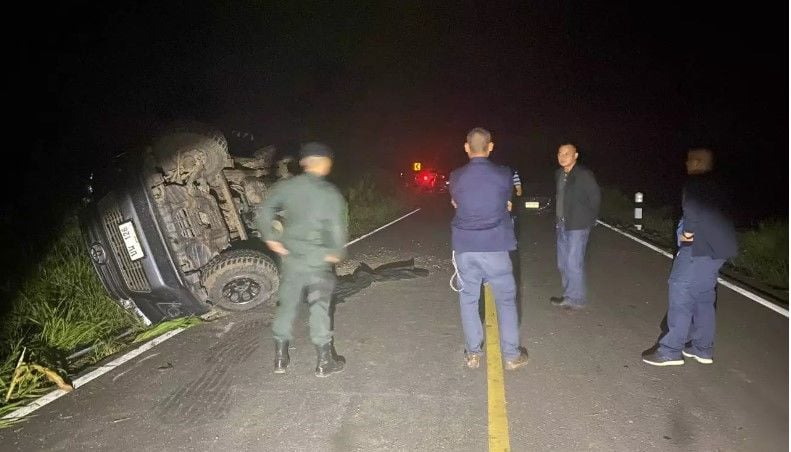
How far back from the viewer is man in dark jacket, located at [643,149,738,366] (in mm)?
4336

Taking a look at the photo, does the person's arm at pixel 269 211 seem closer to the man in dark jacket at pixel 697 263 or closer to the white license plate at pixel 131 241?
the white license plate at pixel 131 241

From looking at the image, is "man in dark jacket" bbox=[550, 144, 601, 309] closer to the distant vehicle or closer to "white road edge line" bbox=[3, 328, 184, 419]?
"white road edge line" bbox=[3, 328, 184, 419]

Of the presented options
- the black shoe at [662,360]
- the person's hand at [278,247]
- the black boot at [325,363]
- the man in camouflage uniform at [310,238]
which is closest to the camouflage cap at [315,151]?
the man in camouflage uniform at [310,238]

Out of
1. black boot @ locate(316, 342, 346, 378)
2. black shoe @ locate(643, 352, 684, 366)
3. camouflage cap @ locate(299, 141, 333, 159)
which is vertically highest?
camouflage cap @ locate(299, 141, 333, 159)

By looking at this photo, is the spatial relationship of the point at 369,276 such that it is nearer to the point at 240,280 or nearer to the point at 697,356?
the point at 240,280

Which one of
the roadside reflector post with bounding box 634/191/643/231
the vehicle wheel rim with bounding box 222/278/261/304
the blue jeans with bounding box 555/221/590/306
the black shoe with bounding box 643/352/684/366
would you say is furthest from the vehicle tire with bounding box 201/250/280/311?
the roadside reflector post with bounding box 634/191/643/231

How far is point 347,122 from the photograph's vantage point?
3953cm

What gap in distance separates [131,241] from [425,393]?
389cm

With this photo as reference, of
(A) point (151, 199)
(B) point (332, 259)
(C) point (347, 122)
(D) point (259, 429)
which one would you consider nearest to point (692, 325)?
(B) point (332, 259)

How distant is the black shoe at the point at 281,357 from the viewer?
4.77 meters

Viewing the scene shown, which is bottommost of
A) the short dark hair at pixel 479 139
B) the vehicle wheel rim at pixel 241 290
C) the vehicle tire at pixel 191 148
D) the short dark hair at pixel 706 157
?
the vehicle wheel rim at pixel 241 290

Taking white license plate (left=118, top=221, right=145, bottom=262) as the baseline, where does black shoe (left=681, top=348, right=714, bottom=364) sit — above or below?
below

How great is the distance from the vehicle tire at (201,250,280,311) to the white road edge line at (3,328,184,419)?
0.63 meters

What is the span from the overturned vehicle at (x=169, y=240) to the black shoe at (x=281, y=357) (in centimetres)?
188
